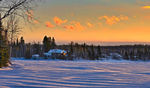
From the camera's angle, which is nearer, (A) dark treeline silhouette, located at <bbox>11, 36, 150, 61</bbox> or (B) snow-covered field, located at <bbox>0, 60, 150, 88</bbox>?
(B) snow-covered field, located at <bbox>0, 60, 150, 88</bbox>

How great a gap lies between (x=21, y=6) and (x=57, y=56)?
5432 centimetres

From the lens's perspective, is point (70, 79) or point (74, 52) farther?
point (74, 52)

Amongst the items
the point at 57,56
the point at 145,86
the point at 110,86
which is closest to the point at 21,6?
the point at 110,86

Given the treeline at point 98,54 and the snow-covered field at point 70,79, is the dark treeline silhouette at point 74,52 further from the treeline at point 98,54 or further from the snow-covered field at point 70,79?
the snow-covered field at point 70,79

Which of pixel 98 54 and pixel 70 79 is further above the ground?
pixel 70 79

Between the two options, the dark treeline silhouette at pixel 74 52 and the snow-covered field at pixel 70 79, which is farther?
the dark treeline silhouette at pixel 74 52

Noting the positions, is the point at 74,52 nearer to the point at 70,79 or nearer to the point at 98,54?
the point at 98,54

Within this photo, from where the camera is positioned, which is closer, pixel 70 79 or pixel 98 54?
pixel 70 79

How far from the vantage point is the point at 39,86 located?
21.0 feet

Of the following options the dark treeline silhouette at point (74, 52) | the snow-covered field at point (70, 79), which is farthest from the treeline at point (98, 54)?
the snow-covered field at point (70, 79)

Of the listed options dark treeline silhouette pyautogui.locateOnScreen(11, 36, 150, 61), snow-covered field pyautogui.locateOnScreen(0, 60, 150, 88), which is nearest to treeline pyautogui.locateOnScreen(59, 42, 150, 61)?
dark treeline silhouette pyautogui.locateOnScreen(11, 36, 150, 61)

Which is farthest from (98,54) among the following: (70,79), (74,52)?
(70,79)

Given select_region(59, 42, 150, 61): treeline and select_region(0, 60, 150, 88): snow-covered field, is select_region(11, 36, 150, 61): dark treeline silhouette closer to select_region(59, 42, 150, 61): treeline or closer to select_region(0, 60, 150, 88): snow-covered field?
select_region(59, 42, 150, 61): treeline

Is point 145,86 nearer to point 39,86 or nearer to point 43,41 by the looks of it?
point 39,86
